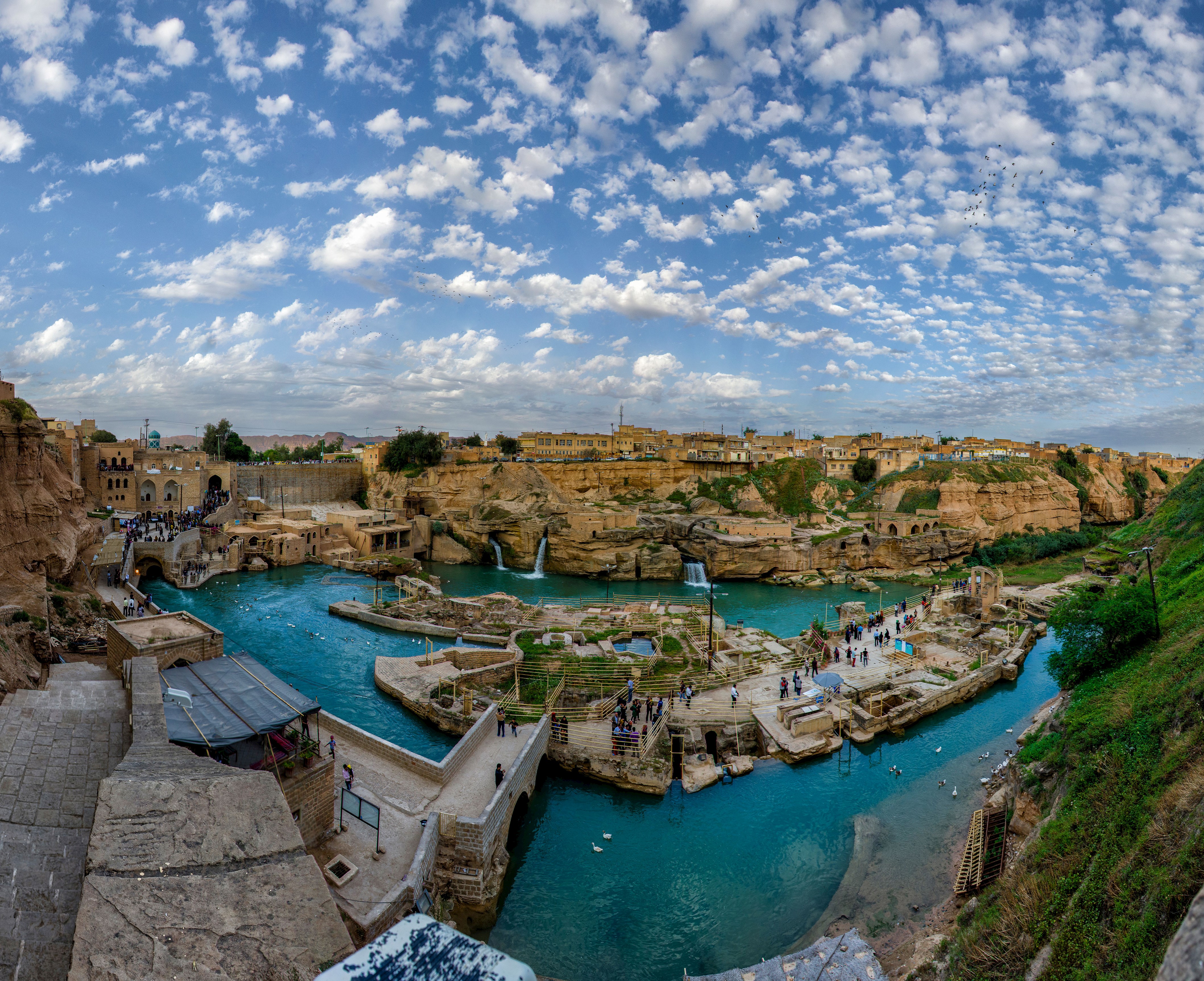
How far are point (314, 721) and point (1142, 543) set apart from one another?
129ft

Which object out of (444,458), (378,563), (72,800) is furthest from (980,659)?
(444,458)

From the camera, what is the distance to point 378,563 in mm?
42000

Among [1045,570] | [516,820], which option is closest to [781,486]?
[1045,570]

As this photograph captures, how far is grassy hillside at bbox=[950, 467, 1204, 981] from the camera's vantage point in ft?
18.4

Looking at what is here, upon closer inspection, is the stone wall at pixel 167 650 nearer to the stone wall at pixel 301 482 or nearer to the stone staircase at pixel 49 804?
the stone staircase at pixel 49 804

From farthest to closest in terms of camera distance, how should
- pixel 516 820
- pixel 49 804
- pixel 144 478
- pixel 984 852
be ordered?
1. pixel 144 478
2. pixel 516 820
3. pixel 984 852
4. pixel 49 804

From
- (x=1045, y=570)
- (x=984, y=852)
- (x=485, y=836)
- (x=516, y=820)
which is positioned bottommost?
(x=516, y=820)

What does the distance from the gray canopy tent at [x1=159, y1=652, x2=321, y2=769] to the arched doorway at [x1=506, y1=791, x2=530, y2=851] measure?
5153 mm

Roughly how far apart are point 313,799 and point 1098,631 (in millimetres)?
19102

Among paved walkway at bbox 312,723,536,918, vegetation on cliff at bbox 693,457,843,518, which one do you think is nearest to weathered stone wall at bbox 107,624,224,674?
paved walkway at bbox 312,723,536,918

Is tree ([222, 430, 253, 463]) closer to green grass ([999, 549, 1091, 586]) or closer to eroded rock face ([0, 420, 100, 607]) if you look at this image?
eroded rock face ([0, 420, 100, 607])

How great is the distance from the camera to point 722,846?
1412cm

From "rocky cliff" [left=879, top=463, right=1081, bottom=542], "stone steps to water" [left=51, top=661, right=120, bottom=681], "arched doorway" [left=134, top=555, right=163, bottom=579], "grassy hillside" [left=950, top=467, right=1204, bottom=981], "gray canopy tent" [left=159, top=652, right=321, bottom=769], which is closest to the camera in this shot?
"grassy hillside" [left=950, top=467, right=1204, bottom=981]

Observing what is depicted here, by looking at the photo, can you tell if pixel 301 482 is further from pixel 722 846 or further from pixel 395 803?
pixel 722 846
